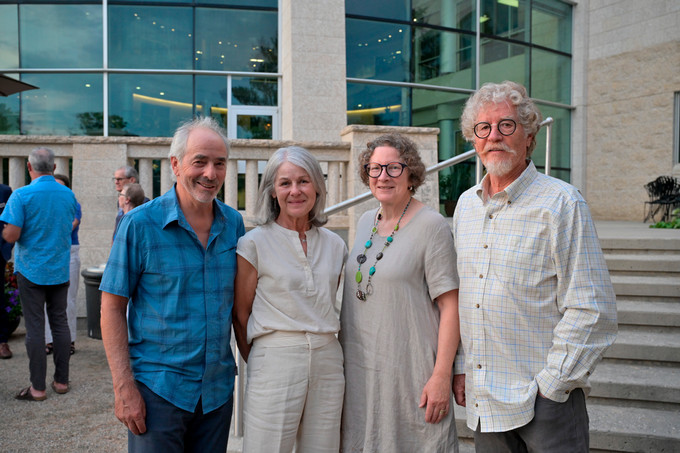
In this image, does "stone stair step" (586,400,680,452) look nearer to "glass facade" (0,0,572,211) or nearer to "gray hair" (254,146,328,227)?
"gray hair" (254,146,328,227)

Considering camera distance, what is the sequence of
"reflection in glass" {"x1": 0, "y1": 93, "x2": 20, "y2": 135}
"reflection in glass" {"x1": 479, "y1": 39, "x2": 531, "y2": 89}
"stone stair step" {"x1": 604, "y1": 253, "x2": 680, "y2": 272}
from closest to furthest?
"stone stair step" {"x1": 604, "y1": 253, "x2": 680, "y2": 272} → "reflection in glass" {"x1": 0, "y1": 93, "x2": 20, "y2": 135} → "reflection in glass" {"x1": 479, "y1": 39, "x2": 531, "y2": 89}

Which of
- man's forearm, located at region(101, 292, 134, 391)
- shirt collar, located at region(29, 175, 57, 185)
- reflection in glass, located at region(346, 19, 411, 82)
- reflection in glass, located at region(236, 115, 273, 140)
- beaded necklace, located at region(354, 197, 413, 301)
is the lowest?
man's forearm, located at region(101, 292, 134, 391)

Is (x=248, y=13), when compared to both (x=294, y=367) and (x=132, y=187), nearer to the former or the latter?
(x=132, y=187)

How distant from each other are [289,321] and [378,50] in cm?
1149

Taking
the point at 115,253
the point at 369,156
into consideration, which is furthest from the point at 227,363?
the point at 369,156

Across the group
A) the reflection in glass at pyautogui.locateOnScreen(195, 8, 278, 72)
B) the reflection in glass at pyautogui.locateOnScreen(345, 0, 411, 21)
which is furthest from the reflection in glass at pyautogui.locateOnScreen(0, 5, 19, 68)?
the reflection in glass at pyautogui.locateOnScreen(345, 0, 411, 21)

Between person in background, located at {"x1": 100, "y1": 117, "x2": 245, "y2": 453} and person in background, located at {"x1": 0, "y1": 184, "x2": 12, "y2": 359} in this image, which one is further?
person in background, located at {"x1": 0, "y1": 184, "x2": 12, "y2": 359}

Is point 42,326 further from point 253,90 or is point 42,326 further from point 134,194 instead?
point 253,90

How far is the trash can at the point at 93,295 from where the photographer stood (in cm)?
619

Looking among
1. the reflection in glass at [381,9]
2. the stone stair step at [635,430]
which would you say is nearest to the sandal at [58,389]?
the stone stair step at [635,430]

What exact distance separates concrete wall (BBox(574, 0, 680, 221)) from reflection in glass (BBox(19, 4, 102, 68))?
43.3 feet

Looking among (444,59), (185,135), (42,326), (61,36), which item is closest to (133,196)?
(42,326)

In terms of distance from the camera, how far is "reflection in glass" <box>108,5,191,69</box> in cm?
1185

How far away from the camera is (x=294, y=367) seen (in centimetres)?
216
